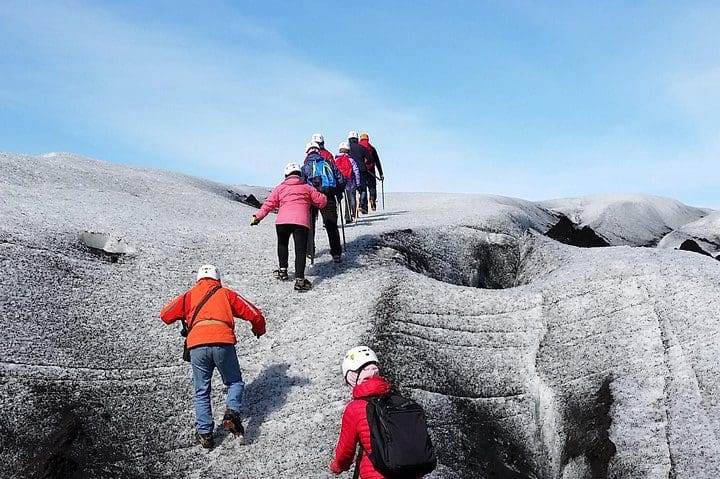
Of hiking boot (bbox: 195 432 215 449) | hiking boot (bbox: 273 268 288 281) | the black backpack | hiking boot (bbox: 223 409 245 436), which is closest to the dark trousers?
hiking boot (bbox: 273 268 288 281)

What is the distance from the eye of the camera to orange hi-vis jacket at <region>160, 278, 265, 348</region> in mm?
10000

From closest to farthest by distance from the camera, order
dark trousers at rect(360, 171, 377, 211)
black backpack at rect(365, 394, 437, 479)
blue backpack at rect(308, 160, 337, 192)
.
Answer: black backpack at rect(365, 394, 437, 479), blue backpack at rect(308, 160, 337, 192), dark trousers at rect(360, 171, 377, 211)

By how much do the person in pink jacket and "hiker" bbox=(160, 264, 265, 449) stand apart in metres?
4.28

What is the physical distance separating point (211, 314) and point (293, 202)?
5.16 metres

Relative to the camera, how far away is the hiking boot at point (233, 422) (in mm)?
10172

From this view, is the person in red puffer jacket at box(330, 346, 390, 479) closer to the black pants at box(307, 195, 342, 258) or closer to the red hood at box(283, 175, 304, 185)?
the red hood at box(283, 175, 304, 185)

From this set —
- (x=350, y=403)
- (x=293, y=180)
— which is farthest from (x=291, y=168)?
(x=350, y=403)

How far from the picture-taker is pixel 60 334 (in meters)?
12.1

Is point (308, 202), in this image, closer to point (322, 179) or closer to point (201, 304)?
point (322, 179)

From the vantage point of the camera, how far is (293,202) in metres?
14.8

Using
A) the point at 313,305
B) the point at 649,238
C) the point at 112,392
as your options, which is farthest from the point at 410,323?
the point at 649,238

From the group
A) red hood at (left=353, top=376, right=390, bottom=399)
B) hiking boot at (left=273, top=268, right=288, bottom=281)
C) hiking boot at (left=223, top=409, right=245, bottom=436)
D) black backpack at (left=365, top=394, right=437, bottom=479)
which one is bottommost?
hiking boot at (left=223, top=409, right=245, bottom=436)

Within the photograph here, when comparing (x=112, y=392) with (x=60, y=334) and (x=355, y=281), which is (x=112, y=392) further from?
(x=355, y=281)

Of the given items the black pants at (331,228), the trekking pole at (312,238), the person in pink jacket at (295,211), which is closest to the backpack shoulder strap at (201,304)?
the person in pink jacket at (295,211)
